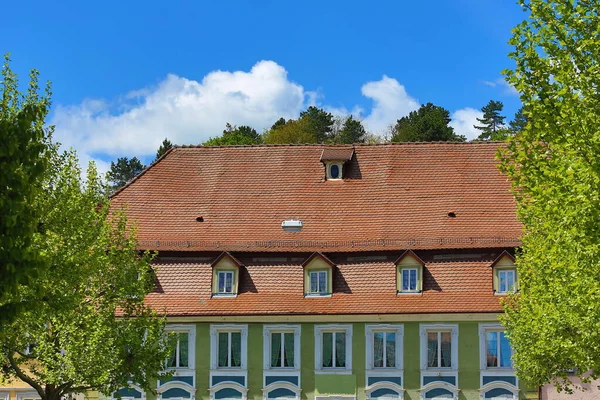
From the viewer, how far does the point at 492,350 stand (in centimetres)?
3975

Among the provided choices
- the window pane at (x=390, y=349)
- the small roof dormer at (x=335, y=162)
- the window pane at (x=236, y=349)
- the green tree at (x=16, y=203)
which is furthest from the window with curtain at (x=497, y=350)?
the green tree at (x=16, y=203)

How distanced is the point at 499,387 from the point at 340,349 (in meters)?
6.04

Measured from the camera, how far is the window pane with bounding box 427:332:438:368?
131 ft

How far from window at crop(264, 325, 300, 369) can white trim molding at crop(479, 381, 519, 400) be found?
6903 millimetres

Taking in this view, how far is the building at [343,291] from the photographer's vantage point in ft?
131

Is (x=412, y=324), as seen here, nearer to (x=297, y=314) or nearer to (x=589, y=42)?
(x=297, y=314)

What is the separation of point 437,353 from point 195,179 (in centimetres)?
1313

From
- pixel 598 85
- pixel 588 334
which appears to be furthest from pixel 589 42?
pixel 588 334

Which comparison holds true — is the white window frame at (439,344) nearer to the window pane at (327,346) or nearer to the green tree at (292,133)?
the window pane at (327,346)

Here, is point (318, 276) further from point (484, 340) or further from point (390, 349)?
point (484, 340)

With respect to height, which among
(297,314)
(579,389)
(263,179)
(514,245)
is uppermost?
(263,179)

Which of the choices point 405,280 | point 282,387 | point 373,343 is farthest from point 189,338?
point 405,280

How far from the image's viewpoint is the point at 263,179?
45.7 m

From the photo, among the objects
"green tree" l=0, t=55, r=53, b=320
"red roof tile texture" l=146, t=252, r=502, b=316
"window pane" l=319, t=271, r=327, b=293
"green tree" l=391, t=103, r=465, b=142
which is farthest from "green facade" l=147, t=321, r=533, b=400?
"green tree" l=391, t=103, r=465, b=142
